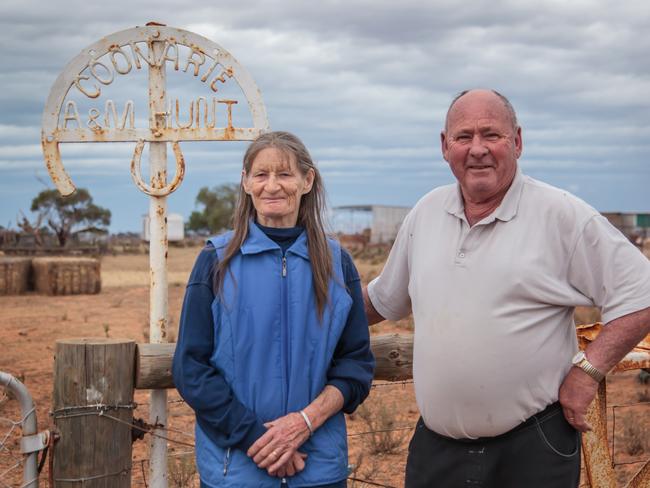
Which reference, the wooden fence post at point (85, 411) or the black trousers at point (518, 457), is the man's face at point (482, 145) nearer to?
the black trousers at point (518, 457)

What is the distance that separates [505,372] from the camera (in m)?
2.83

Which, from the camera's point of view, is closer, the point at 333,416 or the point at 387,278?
the point at 333,416

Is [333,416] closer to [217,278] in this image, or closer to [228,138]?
[217,278]

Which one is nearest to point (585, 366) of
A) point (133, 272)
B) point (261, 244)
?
point (261, 244)

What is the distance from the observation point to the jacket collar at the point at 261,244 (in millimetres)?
2730

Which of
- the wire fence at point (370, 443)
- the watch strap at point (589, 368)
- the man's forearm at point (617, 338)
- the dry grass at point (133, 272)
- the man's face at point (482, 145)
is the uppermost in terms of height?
the man's face at point (482, 145)

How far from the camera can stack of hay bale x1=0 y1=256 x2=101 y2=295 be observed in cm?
1856

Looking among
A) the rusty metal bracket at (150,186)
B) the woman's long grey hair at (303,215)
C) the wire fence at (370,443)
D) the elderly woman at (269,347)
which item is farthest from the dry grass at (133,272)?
the elderly woman at (269,347)

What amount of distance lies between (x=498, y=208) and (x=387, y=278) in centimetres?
64

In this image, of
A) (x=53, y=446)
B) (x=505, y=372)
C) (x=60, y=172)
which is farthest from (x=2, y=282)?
(x=505, y=372)

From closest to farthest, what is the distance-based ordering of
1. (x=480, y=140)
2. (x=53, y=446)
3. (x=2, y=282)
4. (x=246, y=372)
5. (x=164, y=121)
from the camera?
(x=246, y=372) → (x=480, y=140) → (x=53, y=446) → (x=164, y=121) → (x=2, y=282)

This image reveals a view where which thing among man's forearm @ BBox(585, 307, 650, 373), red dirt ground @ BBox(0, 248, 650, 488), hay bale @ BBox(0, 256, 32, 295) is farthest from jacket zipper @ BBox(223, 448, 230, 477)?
hay bale @ BBox(0, 256, 32, 295)

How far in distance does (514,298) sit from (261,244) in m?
0.89

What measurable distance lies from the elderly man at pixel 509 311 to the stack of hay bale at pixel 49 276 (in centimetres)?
1703
